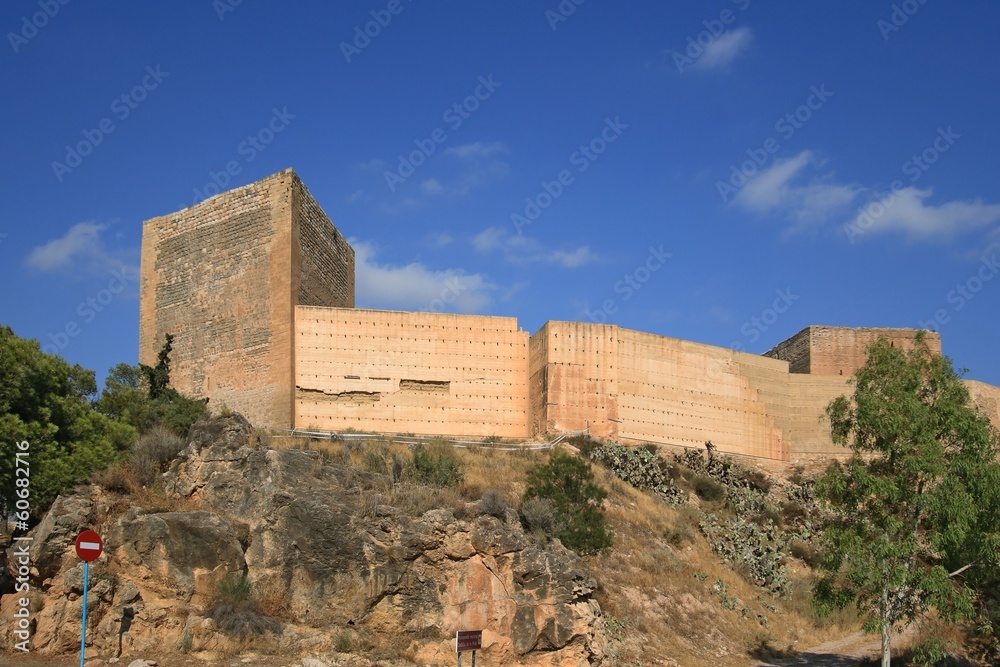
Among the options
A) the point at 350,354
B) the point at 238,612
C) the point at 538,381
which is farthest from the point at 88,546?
the point at 538,381

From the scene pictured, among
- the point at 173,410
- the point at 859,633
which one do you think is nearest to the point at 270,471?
the point at 173,410

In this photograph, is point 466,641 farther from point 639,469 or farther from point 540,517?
point 639,469

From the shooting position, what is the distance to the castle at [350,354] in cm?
2652

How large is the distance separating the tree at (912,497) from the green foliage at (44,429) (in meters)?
13.4

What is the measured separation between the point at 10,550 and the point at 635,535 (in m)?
13.3

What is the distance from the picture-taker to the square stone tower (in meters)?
26.3

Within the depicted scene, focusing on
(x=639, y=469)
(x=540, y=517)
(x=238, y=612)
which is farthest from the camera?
(x=639, y=469)

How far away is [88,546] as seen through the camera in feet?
44.1

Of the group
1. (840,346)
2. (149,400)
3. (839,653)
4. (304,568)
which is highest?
(840,346)

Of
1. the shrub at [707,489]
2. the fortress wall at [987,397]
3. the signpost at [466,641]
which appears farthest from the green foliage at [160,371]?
the fortress wall at [987,397]

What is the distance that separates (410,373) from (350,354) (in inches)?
68.4

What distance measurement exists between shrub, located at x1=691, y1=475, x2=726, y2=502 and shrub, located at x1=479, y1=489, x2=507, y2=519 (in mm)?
11235

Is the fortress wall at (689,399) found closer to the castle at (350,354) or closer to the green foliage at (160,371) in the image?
the castle at (350,354)

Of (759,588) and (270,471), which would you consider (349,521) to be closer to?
(270,471)
